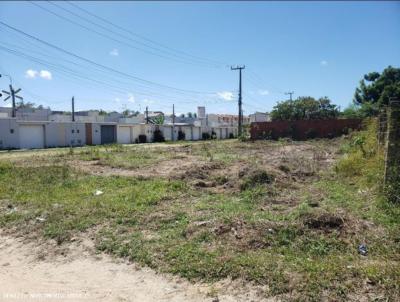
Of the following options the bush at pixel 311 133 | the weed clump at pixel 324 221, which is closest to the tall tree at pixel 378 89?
the bush at pixel 311 133

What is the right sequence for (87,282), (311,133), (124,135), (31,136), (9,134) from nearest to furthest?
(87,282) → (9,134) → (31,136) → (311,133) → (124,135)

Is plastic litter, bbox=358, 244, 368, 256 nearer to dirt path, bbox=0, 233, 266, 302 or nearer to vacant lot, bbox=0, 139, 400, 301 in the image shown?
vacant lot, bbox=0, 139, 400, 301

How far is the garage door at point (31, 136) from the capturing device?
3581cm

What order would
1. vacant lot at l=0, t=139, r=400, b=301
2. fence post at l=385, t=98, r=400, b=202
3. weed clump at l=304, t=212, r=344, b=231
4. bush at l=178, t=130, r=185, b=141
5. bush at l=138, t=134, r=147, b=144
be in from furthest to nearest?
bush at l=178, t=130, r=185, b=141 < bush at l=138, t=134, r=147, b=144 < fence post at l=385, t=98, r=400, b=202 < weed clump at l=304, t=212, r=344, b=231 < vacant lot at l=0, t=139, r=400, b=301

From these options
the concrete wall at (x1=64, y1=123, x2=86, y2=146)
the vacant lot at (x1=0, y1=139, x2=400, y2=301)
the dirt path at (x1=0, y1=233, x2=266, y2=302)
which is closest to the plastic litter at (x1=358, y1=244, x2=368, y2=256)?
the vacant lot at (x1=0, y1=139, x2=400, y2=301)

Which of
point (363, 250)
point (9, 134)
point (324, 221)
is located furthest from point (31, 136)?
point (363, 250)

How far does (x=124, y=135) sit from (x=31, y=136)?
13.0 metres

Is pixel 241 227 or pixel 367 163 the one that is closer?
pixel 241 227

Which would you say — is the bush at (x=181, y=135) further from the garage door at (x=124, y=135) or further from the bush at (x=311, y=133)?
the bush at (x=311, y=133)

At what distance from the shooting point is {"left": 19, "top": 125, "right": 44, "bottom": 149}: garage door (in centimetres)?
3581

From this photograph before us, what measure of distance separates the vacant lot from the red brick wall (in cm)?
2769

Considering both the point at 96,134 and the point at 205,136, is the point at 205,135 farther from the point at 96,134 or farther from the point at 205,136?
the point at 96,134

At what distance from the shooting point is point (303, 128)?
3825 cm

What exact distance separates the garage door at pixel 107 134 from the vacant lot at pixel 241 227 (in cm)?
3476
